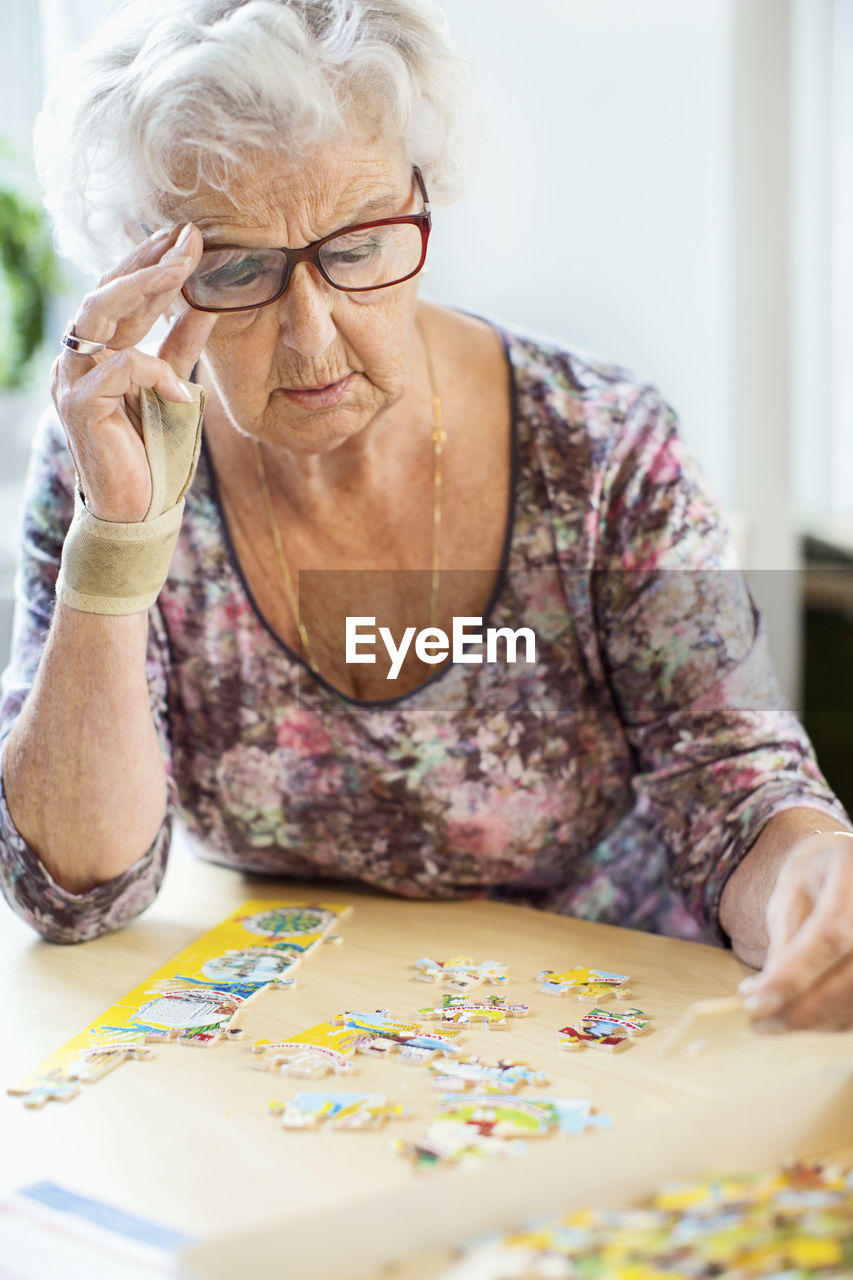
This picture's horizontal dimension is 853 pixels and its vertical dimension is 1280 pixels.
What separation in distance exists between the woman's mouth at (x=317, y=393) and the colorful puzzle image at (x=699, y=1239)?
34.7 inches

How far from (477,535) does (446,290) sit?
189 centimetres

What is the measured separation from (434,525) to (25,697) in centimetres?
55

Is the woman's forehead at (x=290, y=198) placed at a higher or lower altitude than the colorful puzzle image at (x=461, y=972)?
higher

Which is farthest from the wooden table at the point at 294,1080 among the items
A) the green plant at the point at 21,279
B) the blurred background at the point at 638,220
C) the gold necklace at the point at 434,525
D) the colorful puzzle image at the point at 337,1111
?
the green plant at the point at 21,279

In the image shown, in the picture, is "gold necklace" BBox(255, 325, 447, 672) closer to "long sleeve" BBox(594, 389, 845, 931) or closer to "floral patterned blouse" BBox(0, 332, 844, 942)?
"floral patterned blouse" BBox(0, 332, 844, 942)

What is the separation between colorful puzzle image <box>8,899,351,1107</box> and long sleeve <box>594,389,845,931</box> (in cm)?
42

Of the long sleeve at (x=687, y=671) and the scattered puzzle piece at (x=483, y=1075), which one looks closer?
the scattered puzzle piece at (x=483, y=1075)

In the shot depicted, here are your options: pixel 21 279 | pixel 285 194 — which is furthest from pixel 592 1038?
pixel 21 279

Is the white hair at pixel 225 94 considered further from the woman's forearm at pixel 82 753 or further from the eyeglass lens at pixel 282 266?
the woman's forearm at pixel 82 753

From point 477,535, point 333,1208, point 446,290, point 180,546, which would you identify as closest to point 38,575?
point 180,546

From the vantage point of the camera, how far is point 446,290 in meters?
3.30

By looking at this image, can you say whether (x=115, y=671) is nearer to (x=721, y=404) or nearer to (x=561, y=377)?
(x=561, y=377)

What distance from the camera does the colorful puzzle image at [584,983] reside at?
122 cm

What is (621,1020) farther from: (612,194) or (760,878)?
(612,194)
